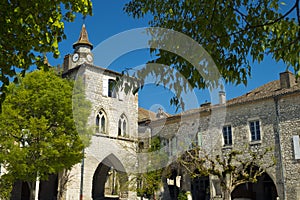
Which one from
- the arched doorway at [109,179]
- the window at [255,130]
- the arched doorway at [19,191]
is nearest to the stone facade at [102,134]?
the arched doorway at [109,179]

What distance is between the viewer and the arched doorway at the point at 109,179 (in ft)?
77.9

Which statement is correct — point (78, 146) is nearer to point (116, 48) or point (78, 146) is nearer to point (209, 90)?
point (116, 48)

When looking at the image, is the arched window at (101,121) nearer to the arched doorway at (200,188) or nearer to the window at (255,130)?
the arched doorway at (200,188)

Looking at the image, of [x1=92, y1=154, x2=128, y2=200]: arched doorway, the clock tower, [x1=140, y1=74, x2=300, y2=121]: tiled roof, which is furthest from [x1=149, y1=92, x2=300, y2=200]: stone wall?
the clock tower

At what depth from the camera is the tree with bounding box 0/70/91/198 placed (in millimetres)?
15867

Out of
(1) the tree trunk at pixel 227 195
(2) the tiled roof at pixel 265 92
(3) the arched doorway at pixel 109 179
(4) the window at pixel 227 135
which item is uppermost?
A: (2) the tiled roof at pixel 265 92

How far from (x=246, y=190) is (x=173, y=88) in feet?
62.9

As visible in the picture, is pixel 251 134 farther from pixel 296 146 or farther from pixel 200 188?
pixel 200 188

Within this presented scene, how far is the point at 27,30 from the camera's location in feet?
17.8

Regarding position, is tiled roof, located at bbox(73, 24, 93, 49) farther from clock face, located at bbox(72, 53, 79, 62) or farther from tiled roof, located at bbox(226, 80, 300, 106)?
tiled roof, located at bbox(226, 80, 300, 106)

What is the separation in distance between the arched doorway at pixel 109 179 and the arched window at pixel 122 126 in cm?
157

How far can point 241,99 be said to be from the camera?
2195 cm

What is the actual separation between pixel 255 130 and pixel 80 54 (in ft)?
40.2

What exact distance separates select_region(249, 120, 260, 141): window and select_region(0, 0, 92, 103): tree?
16.4 metres
